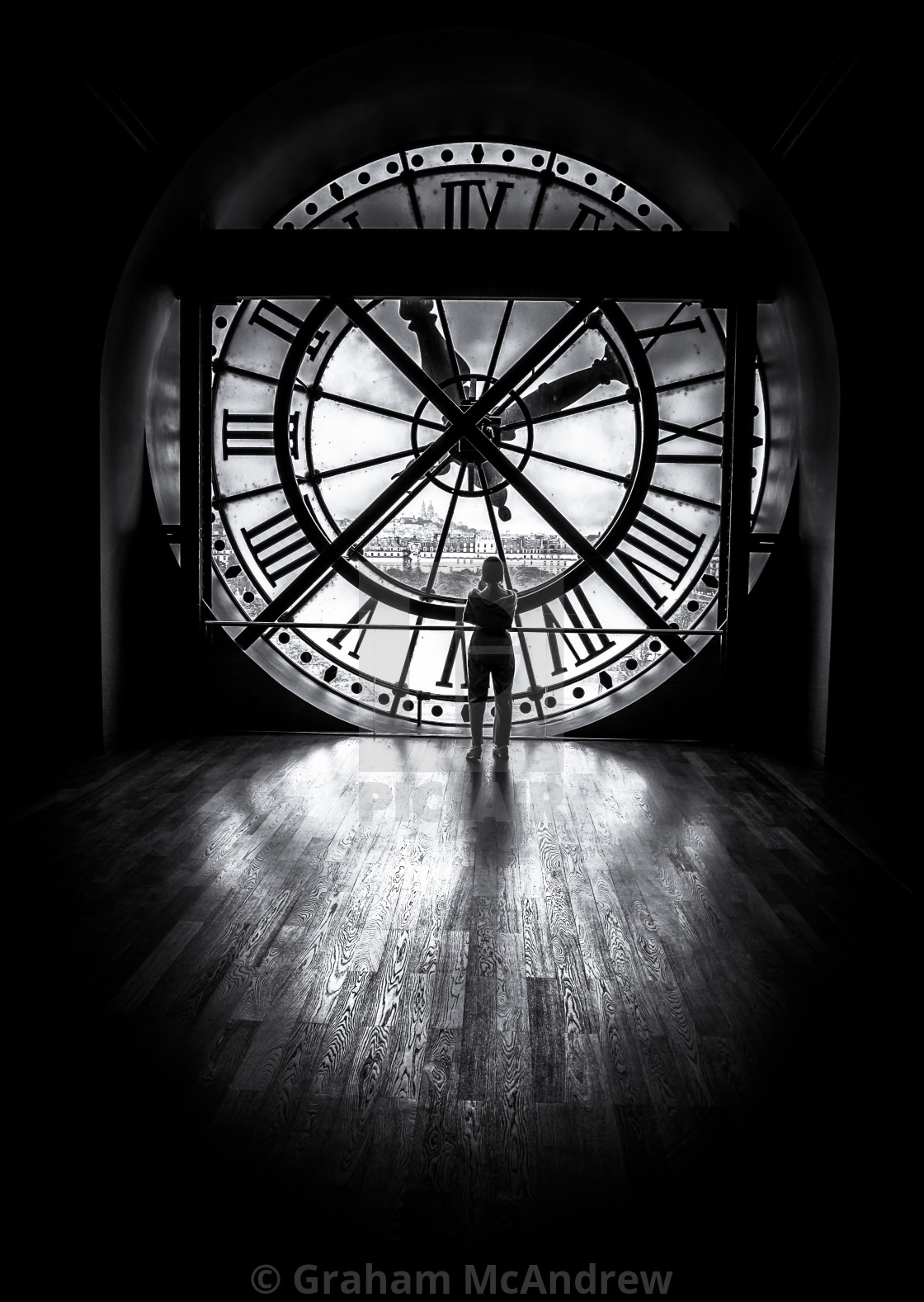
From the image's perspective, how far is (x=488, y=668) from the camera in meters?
4.59

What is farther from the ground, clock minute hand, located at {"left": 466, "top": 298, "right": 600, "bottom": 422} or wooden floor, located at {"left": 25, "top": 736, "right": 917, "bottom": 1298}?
clock minute hand, located at {"left": 466, "top": 298, "right": 600, "bottom": 422}

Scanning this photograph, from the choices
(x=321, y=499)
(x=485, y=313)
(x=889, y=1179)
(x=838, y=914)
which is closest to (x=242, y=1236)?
(x=889, y=1179)

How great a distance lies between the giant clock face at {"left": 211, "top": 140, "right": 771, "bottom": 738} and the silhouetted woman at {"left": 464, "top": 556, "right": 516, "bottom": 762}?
0.43 meters

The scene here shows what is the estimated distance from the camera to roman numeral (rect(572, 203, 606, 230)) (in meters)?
5.09

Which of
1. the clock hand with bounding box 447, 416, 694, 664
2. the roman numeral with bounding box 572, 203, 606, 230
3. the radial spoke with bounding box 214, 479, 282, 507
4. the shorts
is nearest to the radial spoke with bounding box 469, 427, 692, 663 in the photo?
the clock hand with bounding box 447, 416, 694, 664

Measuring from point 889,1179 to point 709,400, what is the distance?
14.2ft

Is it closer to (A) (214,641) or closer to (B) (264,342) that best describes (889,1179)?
(A) (214,641)

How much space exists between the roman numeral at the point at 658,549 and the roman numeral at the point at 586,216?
159 centimetres

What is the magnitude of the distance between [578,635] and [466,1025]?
3.48m

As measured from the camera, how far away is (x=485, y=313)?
5.09 m

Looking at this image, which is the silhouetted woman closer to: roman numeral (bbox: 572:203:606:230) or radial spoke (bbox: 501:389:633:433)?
radial spoke (bbox: 501:389:633:433)

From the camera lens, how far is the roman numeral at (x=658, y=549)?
523cm

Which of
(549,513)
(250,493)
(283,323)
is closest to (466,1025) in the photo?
(549,513)

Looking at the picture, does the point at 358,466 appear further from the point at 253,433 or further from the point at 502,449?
the point at 502,449
